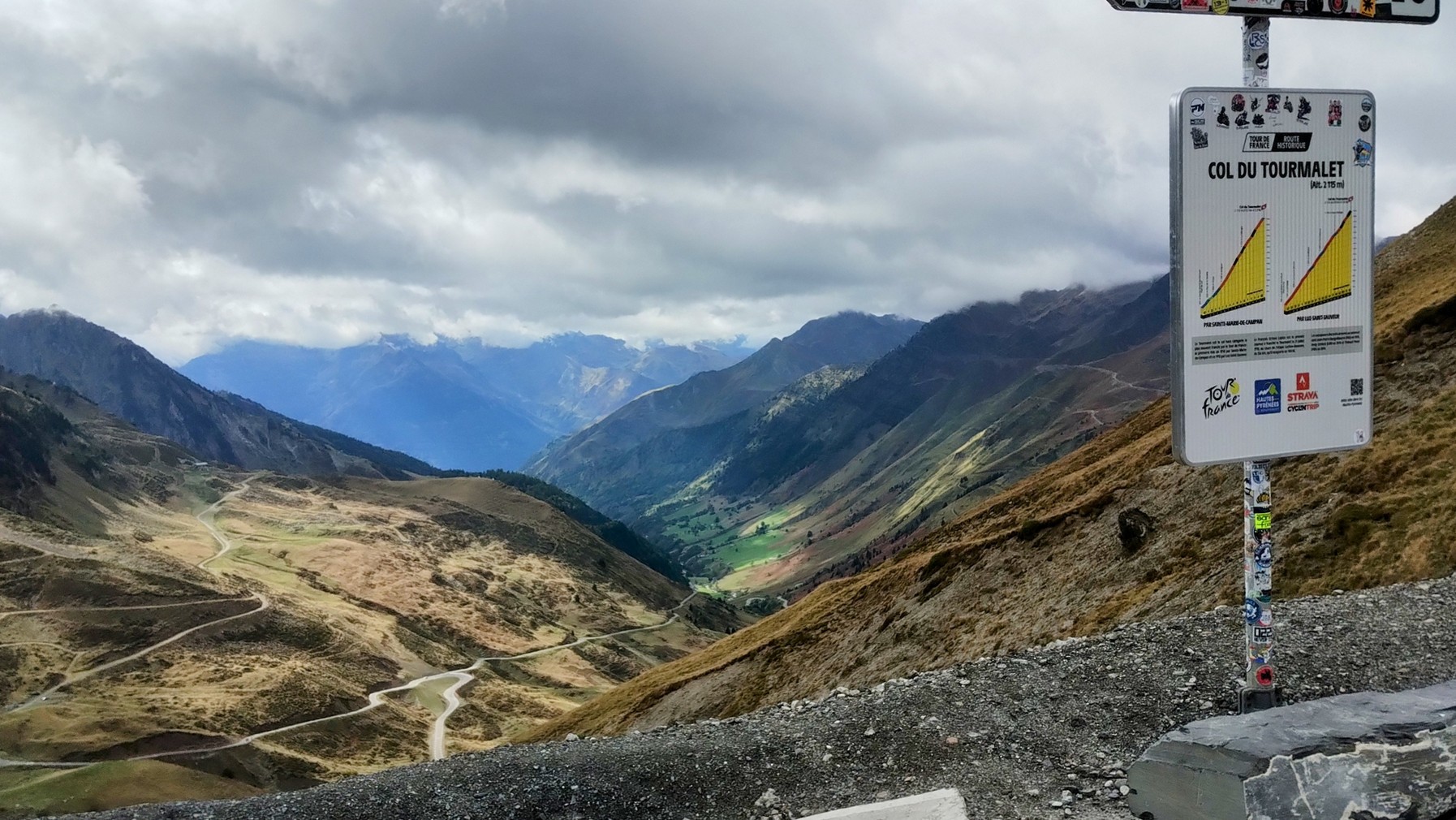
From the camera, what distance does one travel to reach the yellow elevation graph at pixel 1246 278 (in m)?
9.20

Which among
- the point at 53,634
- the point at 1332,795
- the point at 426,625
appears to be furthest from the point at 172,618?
the point at 1332,795

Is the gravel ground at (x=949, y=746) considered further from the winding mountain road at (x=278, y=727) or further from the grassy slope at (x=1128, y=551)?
the winding mountain road at (x=278, y=727)

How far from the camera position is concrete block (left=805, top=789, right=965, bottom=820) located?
945 cm

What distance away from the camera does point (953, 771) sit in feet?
35.2

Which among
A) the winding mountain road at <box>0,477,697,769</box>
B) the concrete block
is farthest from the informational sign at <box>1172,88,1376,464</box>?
the winding mountain road at <box>0,477,697,769</box>

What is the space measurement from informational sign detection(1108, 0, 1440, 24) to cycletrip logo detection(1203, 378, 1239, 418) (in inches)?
164

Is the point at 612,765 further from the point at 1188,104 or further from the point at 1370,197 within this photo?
the point at 1370,197

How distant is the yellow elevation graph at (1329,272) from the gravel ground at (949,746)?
19.3 ft

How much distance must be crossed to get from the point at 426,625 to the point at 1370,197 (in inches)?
7882

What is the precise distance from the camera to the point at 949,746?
11.4m

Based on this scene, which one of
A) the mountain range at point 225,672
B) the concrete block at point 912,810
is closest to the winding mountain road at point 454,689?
the mountain range at point 225,672

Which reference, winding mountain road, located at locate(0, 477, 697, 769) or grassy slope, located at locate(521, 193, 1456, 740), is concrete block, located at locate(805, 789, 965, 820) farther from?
winding mountain road, located at locate(0, 477, 697, 769)

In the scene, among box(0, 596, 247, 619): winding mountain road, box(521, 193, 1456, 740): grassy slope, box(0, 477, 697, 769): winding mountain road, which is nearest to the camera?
box(521, 193, 1456, 740): grassy slope

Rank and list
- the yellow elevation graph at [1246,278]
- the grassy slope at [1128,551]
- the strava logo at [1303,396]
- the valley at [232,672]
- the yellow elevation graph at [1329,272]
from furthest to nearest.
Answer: the valley at [232,672] → the grassy slope at [1128,551] → the strava logo at [1303,396] → the yellow elevation graph at [1329,272] → the yellow elevation graph at [1246,278]
